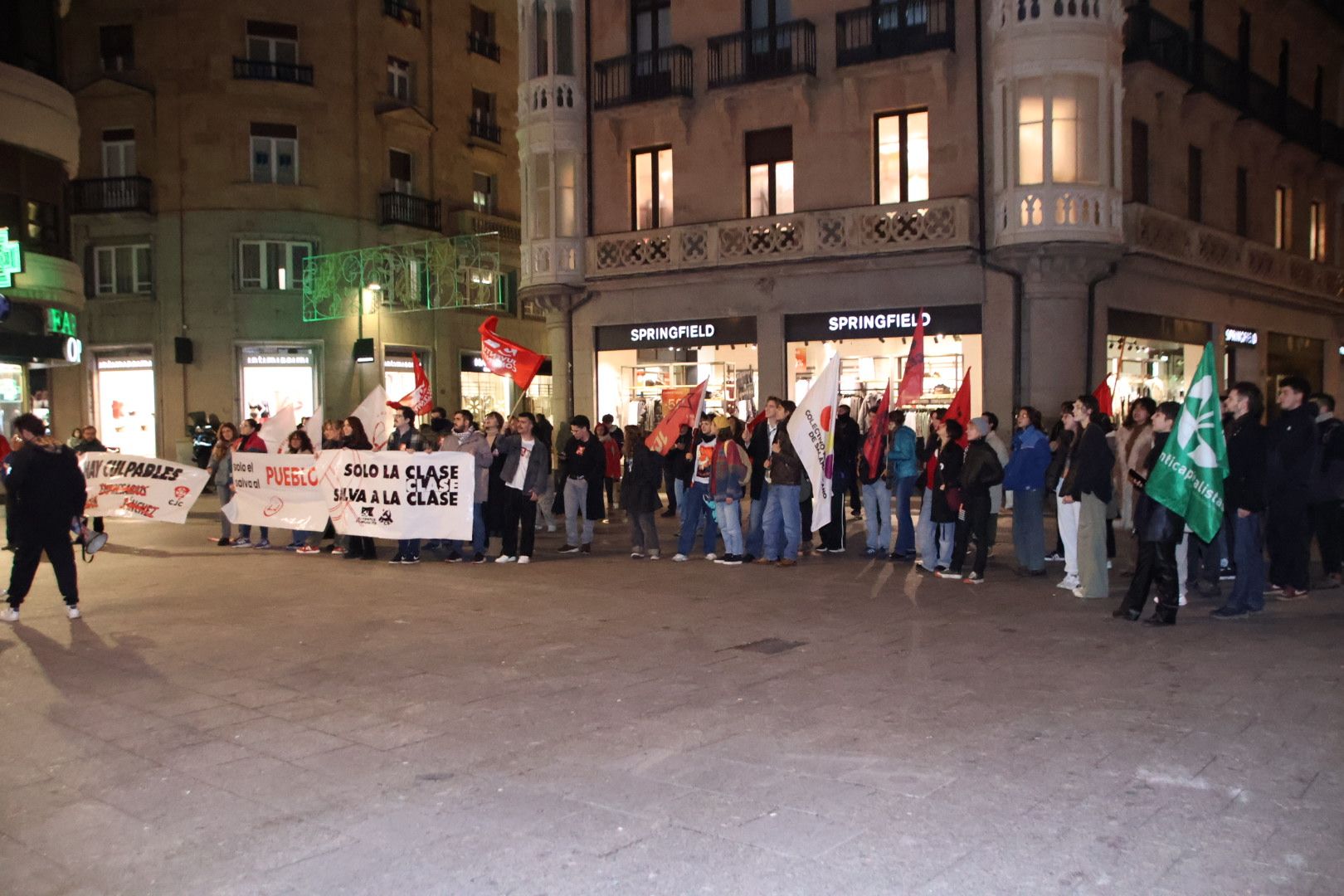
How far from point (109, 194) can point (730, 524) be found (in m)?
26.7

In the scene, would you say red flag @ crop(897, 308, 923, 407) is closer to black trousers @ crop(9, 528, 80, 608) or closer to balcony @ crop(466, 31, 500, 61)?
black trousers @ crop(9, 528, 80, 608)

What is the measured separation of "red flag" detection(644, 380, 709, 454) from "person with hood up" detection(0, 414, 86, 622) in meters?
6.99

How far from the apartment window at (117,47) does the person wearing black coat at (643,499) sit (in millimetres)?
26283

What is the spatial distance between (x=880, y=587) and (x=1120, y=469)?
4.45 metres

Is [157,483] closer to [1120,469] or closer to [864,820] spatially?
[1120,469]

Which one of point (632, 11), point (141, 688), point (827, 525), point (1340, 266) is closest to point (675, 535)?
point (827, 525)

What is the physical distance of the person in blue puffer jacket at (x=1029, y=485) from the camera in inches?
506

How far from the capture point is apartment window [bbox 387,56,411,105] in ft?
117

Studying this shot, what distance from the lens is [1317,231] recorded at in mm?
33188

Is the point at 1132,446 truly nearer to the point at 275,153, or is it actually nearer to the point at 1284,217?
the point at 1284,217

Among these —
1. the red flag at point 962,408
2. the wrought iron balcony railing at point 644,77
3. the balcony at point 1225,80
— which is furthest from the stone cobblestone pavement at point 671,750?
the wrought iron balcony railing at point 644,77

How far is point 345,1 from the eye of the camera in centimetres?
3428

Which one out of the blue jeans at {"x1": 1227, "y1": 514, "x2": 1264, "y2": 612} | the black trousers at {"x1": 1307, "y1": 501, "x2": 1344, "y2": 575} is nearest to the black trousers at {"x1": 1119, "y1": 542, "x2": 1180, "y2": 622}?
the blue jeans at {"x1": 1227, "y1": 514, "x2": 1264, "y2": 612}

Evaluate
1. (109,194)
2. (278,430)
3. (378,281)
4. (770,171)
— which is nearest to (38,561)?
(278,430)
